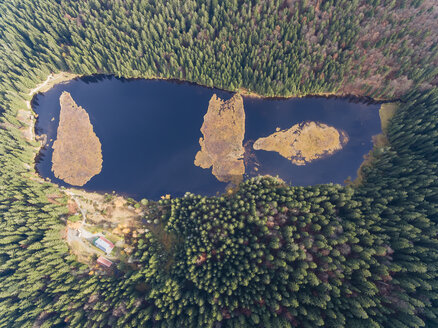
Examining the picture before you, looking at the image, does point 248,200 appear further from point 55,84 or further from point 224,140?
point 55,84

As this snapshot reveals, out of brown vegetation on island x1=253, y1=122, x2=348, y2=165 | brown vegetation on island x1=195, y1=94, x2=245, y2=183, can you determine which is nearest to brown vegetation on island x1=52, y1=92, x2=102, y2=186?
brown vegetation on island x1=195, y1=94, x2=245, y2=183

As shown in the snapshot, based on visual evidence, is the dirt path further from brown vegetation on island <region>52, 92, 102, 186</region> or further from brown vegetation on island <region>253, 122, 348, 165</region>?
brown vegetation on island <region>253, 122, 348, 165</region>

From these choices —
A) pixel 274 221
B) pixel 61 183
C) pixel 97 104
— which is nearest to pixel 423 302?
pixel 274 221

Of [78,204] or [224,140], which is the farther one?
[224,140]

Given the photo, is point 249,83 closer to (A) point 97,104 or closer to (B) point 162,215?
(B) point 162,215

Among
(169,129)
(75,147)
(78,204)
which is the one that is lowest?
(78,204)

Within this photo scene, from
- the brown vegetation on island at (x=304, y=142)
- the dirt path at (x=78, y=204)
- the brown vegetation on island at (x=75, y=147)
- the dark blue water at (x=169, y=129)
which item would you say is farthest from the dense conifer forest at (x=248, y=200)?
the brown vegetation on island at (x=304, y=142)

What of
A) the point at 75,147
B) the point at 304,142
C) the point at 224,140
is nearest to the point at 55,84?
the point at 75,147
